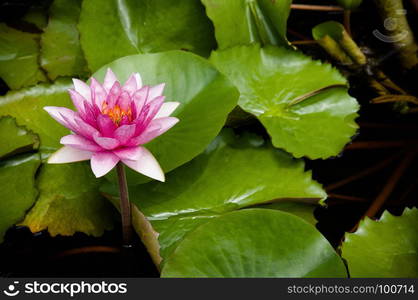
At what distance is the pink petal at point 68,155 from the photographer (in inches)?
41.0

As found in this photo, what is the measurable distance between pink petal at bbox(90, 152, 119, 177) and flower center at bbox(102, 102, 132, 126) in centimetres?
9

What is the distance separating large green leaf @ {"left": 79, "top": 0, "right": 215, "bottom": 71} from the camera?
1529 mm

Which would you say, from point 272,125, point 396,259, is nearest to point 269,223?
point 396,259

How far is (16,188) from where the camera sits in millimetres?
1282

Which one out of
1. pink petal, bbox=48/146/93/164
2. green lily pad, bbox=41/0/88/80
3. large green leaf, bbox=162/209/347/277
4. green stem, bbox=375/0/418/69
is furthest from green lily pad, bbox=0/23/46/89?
green stem, bbox=375/0/418/69

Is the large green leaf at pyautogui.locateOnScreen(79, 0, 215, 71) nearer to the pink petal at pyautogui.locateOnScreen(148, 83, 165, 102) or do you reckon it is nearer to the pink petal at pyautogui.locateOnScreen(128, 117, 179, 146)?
the pink petal at pyautogui.locateOnScreen(148, 83, 165, 102)

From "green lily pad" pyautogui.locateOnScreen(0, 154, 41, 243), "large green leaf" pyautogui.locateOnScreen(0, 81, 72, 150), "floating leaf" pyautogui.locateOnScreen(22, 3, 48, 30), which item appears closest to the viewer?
"green lily pad" pyautogui.locateOnScreen(0, 154, 41, 243)

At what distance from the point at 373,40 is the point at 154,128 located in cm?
148

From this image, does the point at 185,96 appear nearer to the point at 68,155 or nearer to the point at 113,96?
the point at 113,96

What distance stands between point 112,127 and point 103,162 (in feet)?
0.27

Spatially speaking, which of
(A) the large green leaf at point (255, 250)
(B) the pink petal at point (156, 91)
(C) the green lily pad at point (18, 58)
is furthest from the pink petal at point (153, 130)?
(C) the green lily pad at point (18, 58)

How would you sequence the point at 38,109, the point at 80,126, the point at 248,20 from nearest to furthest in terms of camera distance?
the point at 80,126
the point at 38,109
the point at 248,20

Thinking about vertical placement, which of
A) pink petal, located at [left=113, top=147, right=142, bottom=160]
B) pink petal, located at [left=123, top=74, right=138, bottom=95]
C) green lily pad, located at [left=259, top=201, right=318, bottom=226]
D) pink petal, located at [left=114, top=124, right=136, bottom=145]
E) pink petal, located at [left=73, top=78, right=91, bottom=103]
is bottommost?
green lily pad, located at [left=259, top=201, right=318, bottom=226]

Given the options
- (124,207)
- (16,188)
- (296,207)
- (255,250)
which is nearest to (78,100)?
(124,207)
